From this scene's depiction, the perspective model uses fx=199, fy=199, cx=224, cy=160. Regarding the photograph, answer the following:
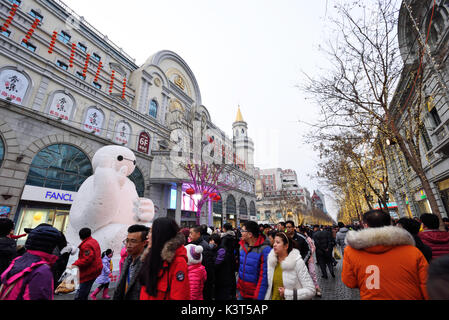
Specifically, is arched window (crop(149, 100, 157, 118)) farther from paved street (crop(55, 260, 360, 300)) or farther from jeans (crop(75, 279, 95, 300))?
jeans (crop(75, 279, 95, 300))

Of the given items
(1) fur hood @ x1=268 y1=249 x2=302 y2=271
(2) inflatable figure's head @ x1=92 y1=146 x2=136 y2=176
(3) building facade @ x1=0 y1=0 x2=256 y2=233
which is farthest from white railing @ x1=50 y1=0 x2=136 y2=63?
(1) fur hood @ x1=268 y1=249 x2=302 y2=271

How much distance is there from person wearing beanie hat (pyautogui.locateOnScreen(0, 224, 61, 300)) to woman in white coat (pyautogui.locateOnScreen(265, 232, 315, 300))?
Result: 2.47 metres

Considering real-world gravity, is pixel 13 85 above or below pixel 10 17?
below

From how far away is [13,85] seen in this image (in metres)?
11.1

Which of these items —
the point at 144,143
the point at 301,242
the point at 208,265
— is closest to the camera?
the point at 208,265

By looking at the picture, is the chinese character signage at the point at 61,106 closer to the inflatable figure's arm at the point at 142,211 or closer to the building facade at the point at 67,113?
the building facade at the point at 67,113

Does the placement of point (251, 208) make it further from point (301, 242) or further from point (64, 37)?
point (64, 37)

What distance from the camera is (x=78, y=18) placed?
694 inches

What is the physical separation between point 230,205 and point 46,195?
21.2m

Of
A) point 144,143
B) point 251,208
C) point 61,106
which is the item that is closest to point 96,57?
point 61,106

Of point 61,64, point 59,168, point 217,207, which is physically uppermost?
point 61,64

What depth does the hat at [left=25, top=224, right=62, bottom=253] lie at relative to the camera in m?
2.08
